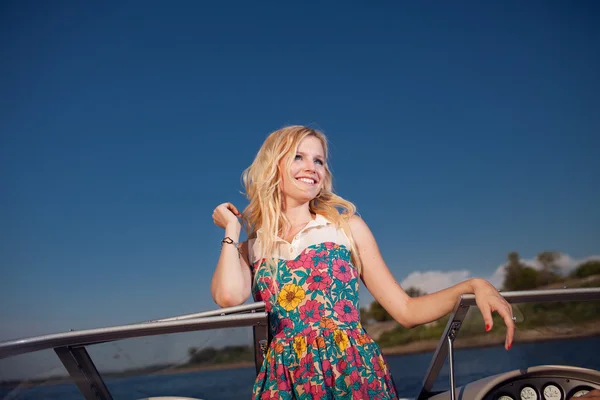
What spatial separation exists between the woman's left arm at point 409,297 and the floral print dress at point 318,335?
0.46 ft

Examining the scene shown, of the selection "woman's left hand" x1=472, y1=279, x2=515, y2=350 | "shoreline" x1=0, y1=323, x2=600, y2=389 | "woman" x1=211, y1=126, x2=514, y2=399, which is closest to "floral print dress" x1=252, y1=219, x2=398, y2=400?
"woman" x1=211, y1=126, x2=514, y2=399

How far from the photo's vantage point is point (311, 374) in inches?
86.2

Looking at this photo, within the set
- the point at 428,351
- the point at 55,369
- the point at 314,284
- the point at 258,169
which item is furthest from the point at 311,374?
the point at 258,169

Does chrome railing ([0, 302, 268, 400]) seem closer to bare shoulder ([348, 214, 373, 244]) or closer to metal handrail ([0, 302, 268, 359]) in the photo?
metal handrail ([0, 302, 268, 359])

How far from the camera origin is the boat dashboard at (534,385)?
2.39 meters

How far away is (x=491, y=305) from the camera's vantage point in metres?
1.99

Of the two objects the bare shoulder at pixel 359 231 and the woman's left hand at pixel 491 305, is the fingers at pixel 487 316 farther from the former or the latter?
the bare shoulder at pixel 359 231

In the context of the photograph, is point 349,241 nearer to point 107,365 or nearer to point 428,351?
point 428,351

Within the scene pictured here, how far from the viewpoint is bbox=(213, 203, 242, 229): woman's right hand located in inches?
109

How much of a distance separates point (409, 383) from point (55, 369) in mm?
1585

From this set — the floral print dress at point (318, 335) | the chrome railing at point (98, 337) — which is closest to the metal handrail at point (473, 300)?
the floral print dress at point (318, 335)

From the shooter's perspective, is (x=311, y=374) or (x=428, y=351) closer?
(x=311, y=374)

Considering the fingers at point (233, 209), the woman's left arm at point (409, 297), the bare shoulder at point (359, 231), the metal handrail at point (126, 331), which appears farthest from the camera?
the fingers at point (233, 209)

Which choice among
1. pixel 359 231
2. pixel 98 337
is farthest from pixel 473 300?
pixel 98 337
